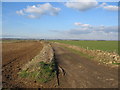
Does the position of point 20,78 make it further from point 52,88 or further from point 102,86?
point 102,86

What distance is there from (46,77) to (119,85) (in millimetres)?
4703

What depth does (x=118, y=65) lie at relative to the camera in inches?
599

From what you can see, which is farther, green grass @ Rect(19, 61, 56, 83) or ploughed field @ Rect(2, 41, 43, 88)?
green grass @ Rect(19, 61, 56, 83)

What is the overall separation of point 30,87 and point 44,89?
886 mm

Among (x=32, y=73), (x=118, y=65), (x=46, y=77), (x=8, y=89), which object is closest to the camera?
(x=8, y=89)

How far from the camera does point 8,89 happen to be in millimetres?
7754

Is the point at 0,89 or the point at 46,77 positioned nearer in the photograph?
the point at 0,89

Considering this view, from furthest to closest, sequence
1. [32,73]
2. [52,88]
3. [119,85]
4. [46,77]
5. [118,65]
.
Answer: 1. [118,65]
2. [32,73]
3. [46,77]
4. [119,85]
5. [52,88]

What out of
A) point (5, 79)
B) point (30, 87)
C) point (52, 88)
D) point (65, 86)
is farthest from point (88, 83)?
point (5, 79)

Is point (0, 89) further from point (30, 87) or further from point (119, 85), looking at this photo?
point (119, 85)

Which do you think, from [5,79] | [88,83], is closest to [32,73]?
[5,79]

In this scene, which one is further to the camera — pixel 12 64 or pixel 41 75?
pixel 12 64

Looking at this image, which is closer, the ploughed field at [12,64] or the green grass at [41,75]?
the ploughed field at [12,64]

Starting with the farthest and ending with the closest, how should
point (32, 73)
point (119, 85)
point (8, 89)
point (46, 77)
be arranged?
point (32, 73) → point (46, 77) → point (119, 85) → point (8, 89)
